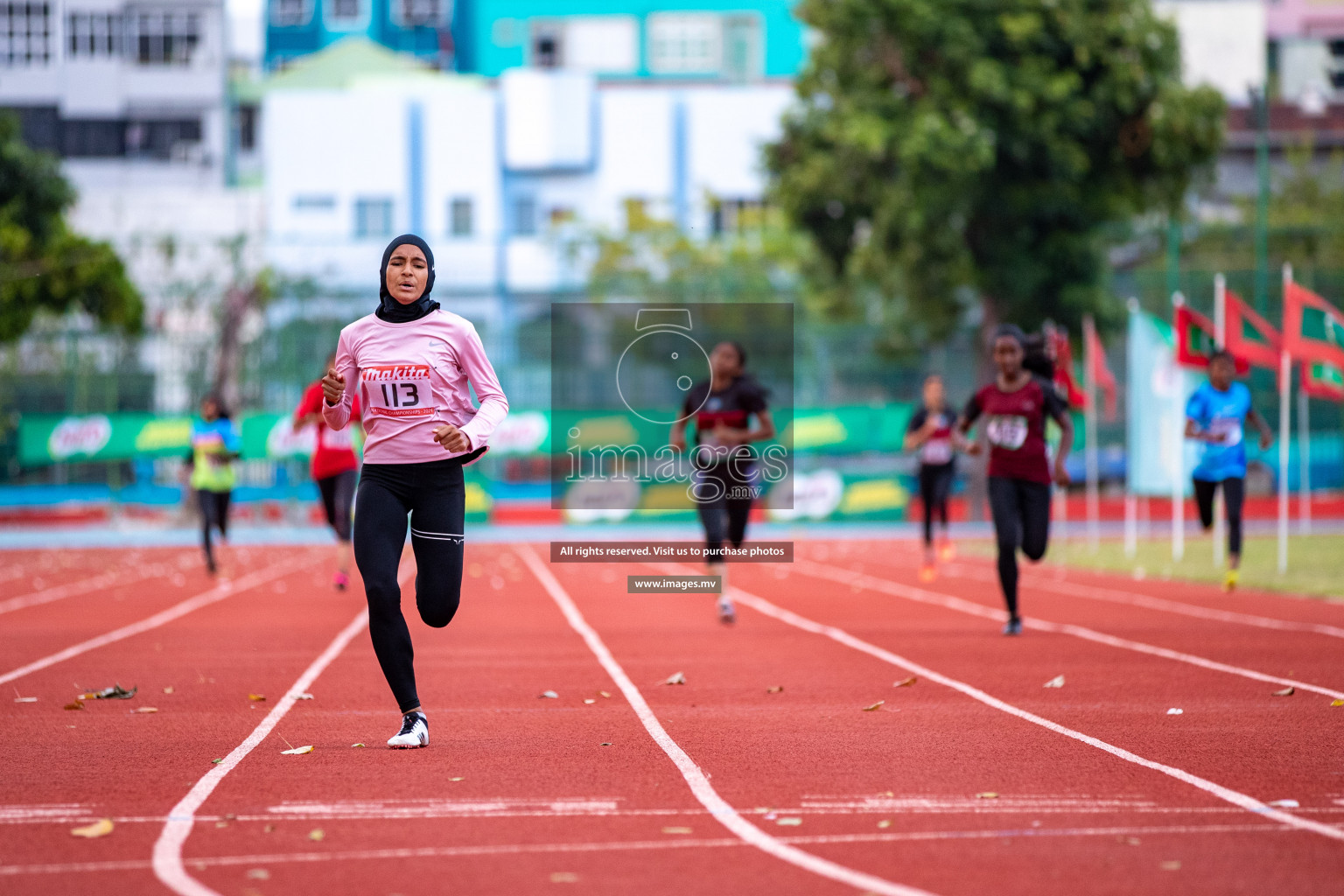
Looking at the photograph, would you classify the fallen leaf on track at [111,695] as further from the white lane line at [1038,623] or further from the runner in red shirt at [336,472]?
the runner in red shirt at [336,472]

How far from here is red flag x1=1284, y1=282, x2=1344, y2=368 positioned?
18.2m

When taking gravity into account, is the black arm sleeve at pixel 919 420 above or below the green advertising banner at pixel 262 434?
above

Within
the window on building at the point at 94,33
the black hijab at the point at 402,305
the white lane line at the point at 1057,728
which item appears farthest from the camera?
the window on building at the point at 94,33

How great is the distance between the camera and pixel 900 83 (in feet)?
104

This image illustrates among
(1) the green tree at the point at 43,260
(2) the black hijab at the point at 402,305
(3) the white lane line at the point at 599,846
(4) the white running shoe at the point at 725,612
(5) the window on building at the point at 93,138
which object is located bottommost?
(4) the white running shoe at the point at 725,612

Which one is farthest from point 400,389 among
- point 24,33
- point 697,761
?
point 24,33

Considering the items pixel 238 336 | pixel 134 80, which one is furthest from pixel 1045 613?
pixel 134 80

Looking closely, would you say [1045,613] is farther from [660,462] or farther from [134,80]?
[134,80]

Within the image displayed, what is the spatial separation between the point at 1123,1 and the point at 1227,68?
25.6 m

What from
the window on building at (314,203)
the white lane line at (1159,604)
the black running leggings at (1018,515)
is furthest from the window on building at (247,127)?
the black running leggings at (1018,515)

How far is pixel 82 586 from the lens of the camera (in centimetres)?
1998

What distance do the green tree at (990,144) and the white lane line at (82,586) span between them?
1390cm

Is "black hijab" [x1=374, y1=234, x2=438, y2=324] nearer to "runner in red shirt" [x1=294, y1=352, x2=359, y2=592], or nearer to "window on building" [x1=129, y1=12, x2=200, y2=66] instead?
"runner in red shirt" [x1=294, y1=352, x2=359, y2=592]

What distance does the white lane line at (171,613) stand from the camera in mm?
11727
